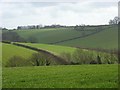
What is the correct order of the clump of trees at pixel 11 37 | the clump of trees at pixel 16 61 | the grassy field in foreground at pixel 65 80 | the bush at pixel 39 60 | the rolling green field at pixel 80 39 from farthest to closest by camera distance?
1. the clump of trees at pixel 11 37
2. the rolling green field at pixel 80 39
3. the bush at pixel 39 60
4. the clump of trees at pixel 16 61
5. the grassy field in foreground at pixel 65 80

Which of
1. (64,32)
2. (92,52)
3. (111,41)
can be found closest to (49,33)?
(64,32)

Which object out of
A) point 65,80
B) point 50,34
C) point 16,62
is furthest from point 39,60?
point 65,80

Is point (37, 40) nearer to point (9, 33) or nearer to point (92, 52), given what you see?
point (9, 33)

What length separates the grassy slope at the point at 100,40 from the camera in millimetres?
97750

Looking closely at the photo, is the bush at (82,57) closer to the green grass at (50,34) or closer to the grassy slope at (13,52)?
the grassy slope at (13,52)

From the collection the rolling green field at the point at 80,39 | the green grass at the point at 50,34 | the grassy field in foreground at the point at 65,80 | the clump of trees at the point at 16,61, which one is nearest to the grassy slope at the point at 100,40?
the rolling green field at the point at 80,39

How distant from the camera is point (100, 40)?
101938 mm

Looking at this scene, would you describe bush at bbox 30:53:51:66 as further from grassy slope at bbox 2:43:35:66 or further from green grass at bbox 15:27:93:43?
green grass at bbox 15:27:93:43

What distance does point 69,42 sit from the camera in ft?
336

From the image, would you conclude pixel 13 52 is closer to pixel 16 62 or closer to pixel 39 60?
pixel 16 62

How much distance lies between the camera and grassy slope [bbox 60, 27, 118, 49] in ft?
321

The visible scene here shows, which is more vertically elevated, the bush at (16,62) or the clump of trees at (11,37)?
the clump of trees at (11,37)

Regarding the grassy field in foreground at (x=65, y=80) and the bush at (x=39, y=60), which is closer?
the grassy field in foreground at (x=65, y=80)

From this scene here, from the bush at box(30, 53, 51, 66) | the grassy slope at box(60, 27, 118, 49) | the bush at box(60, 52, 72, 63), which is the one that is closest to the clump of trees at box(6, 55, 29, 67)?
the bush at box(30, 53, 51, 66)
